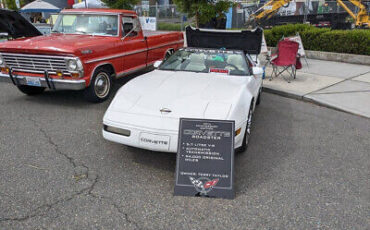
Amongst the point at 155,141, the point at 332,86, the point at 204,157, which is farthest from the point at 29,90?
the point at 332,86

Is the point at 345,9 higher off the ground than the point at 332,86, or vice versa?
the point at 345,9

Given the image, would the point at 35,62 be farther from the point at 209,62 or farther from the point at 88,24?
the point at 209,62

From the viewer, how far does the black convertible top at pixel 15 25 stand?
7.79m

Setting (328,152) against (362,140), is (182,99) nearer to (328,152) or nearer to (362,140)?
(328,152)

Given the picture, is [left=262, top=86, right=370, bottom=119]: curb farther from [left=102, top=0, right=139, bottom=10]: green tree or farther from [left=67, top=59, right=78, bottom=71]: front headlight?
[left=102, top=0, right=139, bottom=10]: green tree

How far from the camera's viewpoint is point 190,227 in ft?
8.19

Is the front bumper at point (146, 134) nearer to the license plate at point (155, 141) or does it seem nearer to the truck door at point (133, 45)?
the license plate at point (155, 141)

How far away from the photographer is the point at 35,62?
528cm

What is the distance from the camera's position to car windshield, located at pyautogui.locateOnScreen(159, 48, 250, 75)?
4.62 meters

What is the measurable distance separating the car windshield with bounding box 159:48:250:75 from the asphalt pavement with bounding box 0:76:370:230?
1.03 meters

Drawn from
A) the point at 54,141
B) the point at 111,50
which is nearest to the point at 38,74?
the point at 111,50

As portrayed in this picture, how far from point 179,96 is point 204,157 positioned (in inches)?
35.9

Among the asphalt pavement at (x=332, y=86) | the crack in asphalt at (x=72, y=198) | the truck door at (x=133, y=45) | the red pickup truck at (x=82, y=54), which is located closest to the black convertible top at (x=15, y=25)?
the red pickup truck at (x=82, y=54)

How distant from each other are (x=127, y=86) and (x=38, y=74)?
235 cm
